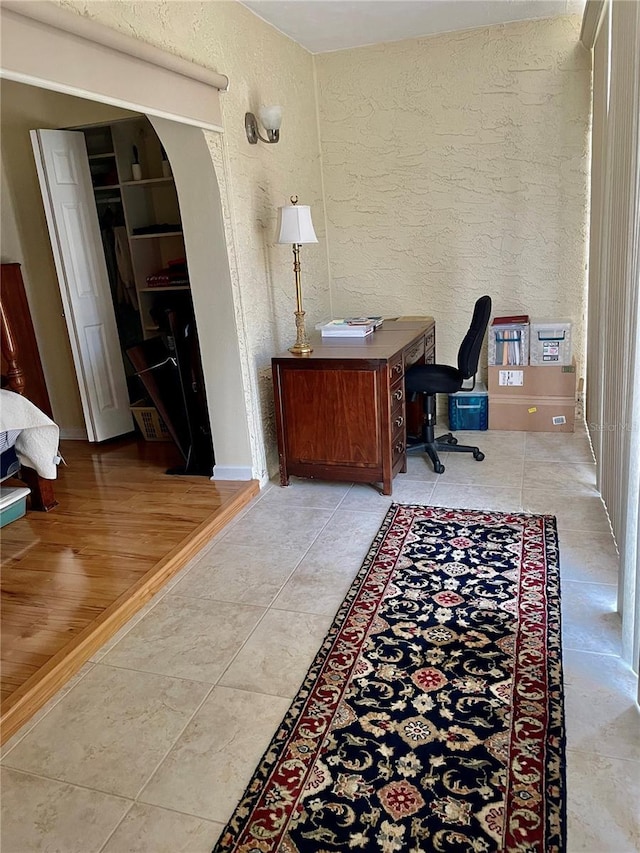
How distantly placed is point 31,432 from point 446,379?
88.4 inches

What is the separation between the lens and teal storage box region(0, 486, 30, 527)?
313 centimetres

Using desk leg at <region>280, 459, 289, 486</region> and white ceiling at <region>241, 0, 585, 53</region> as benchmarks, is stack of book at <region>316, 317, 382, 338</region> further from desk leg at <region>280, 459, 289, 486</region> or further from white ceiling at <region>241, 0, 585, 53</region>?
white ceiling at <region>241, 0, 585, 53</region>

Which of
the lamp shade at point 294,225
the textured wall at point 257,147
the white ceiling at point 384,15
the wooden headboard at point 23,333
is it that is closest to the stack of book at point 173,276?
the textured wall at point 257,147

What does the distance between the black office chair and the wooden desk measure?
18 centimetres

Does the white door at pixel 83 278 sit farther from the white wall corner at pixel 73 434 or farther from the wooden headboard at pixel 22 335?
the wooden headboard at pixel 22 335

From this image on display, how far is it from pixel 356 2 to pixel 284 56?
610 millimetres

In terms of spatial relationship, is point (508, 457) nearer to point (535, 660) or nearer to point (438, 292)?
point (438, 292)

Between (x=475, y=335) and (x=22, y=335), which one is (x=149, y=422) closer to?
(x=22, y=335)

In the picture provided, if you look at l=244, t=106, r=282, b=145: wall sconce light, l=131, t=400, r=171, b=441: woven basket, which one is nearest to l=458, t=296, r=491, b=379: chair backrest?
l=244, t=106, r=282, b=145: wall sconce light

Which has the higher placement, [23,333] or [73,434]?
[23,333]

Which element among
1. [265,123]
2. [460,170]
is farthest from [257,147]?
[460,170]

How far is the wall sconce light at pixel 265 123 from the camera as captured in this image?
3330 millimetres

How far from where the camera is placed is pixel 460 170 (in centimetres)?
427

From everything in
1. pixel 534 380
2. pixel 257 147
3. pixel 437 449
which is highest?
pixel 257 147
